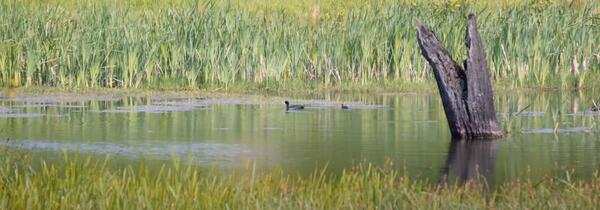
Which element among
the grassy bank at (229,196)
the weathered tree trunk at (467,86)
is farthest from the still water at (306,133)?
the grassy bank at (229,196)

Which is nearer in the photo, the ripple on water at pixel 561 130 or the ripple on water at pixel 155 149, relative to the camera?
the ripple on water at pixel 155 149

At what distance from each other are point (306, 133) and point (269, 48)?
6751 millimetres

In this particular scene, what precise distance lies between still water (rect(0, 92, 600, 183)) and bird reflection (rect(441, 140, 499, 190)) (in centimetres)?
1

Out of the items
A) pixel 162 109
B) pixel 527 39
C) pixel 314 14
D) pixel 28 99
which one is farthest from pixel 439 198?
pixel 314 14

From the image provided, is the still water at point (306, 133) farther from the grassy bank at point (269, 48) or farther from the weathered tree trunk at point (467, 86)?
the grassy bank at point (269, 48)

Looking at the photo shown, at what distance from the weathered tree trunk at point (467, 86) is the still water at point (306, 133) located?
0.91 ft

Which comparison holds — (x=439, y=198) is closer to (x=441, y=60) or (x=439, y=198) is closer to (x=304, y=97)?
(x=441, y=60)

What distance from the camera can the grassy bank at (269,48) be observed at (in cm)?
2188

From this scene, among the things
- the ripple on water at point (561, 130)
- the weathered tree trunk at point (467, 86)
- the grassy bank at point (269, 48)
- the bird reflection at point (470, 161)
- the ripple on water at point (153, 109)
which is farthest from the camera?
the grassy bank at point (269, 48)

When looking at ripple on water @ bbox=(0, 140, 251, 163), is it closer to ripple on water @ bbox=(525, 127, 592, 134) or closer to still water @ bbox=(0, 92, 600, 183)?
still water @ bbox=(0, 92, 600, 183)

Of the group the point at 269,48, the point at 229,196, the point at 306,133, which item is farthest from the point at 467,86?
the point at 269,48

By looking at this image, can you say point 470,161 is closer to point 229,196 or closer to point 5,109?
point 229,196

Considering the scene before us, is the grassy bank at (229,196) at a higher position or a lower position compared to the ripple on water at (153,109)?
lower

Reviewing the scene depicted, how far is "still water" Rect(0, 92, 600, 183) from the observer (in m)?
13.2
